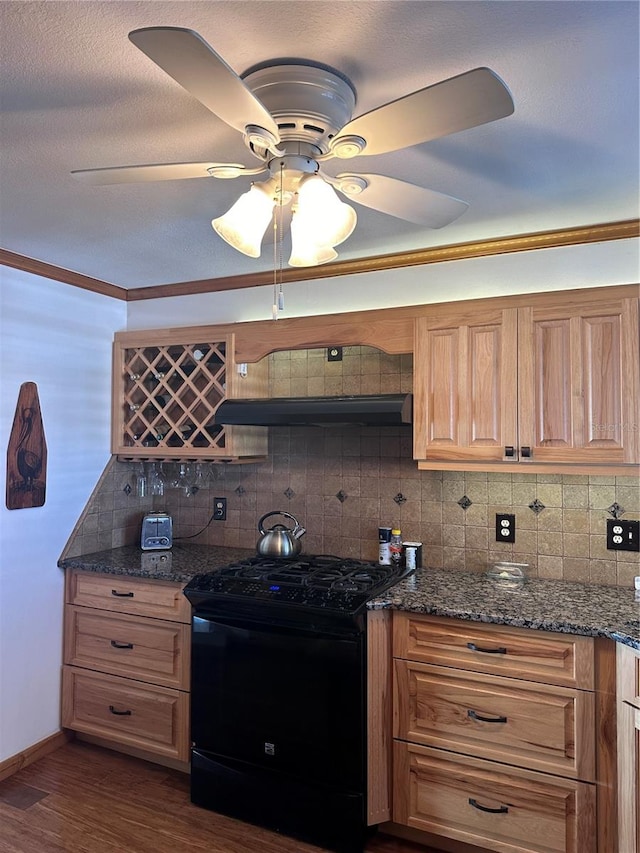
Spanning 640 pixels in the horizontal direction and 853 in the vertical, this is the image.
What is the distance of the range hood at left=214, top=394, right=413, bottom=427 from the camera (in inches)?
95.1

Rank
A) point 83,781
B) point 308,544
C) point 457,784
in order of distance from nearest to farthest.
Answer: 1. point 457,784
2. point 83,781
3. point 308,544

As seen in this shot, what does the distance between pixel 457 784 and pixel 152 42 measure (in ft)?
7.78

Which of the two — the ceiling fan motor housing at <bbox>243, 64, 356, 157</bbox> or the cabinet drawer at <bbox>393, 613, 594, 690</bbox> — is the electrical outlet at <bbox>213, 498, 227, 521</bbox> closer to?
the cabinet drawer at <bbox>393, 613, 594, 690</bbox>

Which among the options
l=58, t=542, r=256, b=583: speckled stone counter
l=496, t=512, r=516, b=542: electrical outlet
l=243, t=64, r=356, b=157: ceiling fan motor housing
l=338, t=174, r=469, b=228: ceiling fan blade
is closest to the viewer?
l=243, t=64, r=356, b=157: ceiling fan motor housing

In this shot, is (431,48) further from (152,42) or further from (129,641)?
(129,641)

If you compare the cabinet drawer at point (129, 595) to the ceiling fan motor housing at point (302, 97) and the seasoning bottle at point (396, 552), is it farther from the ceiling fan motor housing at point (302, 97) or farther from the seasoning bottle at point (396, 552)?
the ceiling fan motor housing at point (302, 97)

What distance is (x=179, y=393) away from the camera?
3141 mm

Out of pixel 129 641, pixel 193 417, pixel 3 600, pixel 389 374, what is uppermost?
pixel 389 374

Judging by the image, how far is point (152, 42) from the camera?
91 centimetres

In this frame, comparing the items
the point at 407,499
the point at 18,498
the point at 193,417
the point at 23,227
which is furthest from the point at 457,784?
the point at 23,227

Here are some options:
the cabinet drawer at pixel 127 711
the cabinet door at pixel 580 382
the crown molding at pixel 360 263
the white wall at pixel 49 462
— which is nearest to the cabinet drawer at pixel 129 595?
the white wall at pixel 49 462

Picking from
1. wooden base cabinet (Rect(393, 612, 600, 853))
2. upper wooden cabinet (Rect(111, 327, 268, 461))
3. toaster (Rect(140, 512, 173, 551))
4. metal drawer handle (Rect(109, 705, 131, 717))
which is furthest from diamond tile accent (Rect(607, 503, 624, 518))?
metal drawer handle (Rect(109, 705, 131, 717))

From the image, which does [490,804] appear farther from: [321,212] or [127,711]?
[321,212]

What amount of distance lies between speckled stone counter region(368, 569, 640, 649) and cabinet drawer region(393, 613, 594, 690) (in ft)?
0.16
